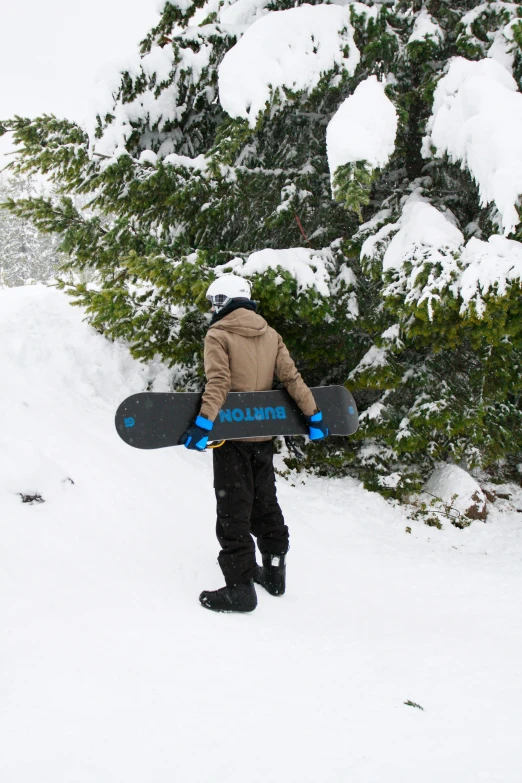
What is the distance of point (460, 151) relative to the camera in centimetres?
480

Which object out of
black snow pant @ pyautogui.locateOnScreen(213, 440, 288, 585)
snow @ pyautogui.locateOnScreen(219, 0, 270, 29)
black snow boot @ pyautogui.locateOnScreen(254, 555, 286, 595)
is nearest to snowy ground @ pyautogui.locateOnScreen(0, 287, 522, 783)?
black snow boot @ pyautogui.locateOnScreen(254, 555, 286, 595)

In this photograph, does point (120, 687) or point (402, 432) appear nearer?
point (120, 687)

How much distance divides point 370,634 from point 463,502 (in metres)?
3.96

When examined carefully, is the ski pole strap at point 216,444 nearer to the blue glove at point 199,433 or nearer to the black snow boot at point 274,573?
the blue glove at point 199,433

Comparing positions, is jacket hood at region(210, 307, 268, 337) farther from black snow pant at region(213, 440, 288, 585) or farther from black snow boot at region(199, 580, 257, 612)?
black snow boot at region(199, 580, 257, 612)

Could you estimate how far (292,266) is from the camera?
5.61 m

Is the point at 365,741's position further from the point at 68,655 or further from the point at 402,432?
the point at 402,432

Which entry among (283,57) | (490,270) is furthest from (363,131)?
(490,270)

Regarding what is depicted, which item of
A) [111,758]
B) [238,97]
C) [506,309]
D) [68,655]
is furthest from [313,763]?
[238,97]

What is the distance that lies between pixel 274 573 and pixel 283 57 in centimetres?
490

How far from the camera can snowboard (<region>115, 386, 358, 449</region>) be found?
3658 millimetres

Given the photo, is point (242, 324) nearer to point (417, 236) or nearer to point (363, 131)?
point (363, 131)

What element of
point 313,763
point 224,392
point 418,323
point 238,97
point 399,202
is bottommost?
point 313,763

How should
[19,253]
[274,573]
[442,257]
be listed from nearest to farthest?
[274,573], [442,257], [19,253]
